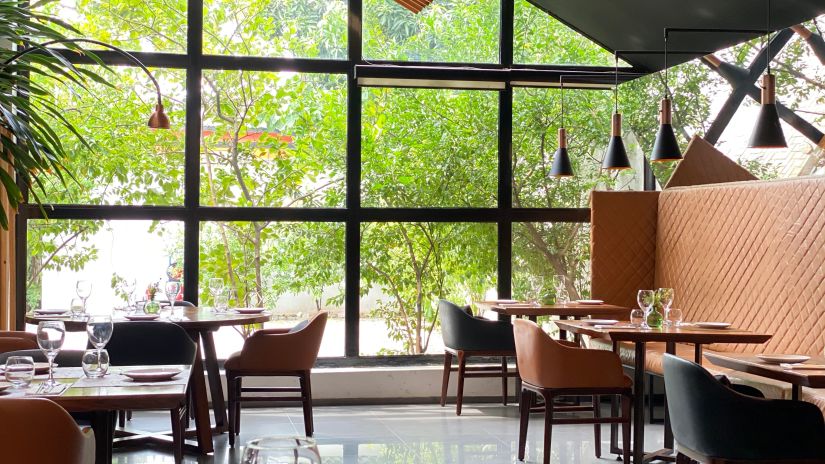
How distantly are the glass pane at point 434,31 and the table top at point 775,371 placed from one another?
4510mm

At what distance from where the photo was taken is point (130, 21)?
761cm

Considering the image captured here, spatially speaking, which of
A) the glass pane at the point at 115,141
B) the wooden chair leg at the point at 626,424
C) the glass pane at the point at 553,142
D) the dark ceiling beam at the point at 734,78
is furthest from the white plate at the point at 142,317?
the dark ceiling beam at the point at 734,78

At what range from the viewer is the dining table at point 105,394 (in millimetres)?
3170

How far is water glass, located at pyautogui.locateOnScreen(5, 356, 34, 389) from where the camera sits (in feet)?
10.4

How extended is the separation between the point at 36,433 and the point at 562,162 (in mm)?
5508

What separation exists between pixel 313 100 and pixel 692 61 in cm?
302

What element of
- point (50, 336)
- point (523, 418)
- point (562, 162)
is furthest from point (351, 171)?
point (50, 336)

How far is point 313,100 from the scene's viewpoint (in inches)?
314

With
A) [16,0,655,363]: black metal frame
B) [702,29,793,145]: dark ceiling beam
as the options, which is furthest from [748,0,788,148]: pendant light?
[16,0,655,363]: black metal frame

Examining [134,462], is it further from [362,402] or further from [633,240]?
[633,240]

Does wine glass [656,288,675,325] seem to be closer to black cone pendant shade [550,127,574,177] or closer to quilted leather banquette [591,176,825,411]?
quilted leather banquette [591,176,825,411]

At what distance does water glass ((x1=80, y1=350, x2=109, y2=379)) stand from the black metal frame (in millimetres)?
4198

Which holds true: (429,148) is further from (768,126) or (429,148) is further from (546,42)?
(768,126)

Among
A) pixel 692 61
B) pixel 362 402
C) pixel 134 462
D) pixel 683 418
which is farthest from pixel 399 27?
pixel 683 418
